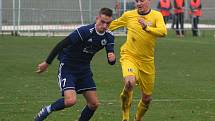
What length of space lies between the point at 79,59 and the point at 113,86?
614 cm

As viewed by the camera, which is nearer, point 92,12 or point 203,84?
point 203,84

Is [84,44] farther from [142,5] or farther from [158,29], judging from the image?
[142,5]

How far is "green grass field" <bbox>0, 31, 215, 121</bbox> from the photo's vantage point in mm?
13039

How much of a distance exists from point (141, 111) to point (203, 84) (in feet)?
18.9

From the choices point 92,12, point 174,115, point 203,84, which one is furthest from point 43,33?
point 174,115

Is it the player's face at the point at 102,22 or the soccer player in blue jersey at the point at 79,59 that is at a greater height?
the player's face at the point at 102,22

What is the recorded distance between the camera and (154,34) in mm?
11805

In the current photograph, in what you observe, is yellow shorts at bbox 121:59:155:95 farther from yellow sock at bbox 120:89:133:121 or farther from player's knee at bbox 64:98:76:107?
player's knee at bbox 64:98:76:107

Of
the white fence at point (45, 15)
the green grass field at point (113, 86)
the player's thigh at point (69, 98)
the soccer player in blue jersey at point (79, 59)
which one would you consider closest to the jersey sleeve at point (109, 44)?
the soccer player in blue jersey at point (79, 59)

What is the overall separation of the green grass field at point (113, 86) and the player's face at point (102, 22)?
7.00 feet

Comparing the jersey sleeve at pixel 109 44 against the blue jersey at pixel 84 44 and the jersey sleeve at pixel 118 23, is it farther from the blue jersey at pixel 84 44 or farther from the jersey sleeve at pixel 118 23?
the jersey sleeve at pixel 118 23

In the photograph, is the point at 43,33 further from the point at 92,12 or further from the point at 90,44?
the point at 90,44

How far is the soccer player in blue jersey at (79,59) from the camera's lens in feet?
35.2

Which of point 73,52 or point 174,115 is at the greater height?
point 73,52
